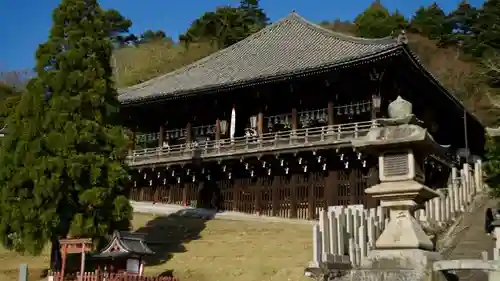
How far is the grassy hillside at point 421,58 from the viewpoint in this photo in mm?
54031

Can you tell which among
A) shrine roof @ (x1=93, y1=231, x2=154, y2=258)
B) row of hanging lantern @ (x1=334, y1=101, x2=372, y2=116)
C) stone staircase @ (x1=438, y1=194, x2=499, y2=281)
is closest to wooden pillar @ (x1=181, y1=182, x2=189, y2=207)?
row of hanging lantern @ (x1=334, y1=101, x2=372, y2=116)

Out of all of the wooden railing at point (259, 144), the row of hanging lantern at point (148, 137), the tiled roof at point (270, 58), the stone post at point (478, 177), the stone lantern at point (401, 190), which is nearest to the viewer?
the stone lantern at point (401, 190)

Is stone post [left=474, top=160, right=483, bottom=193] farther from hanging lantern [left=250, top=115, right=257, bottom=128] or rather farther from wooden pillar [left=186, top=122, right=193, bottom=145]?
wooden pillar [left=186, top=122, right=193, bottom=145]

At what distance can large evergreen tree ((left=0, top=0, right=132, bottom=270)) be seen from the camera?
1864 cm

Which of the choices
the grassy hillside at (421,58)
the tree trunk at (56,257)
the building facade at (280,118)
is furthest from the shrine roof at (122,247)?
the grassy hillside at (421,58)

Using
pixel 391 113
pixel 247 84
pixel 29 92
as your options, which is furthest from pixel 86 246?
pixel 247 84

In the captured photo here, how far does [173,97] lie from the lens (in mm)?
31016

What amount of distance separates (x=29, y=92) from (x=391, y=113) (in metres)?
14.2

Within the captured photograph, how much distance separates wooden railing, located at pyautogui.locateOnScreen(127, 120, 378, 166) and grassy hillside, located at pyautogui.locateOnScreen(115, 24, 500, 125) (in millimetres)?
22874

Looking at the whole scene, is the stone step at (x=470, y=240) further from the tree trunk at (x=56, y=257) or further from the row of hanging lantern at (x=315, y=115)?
the tree trunk at (x=56, y=257)

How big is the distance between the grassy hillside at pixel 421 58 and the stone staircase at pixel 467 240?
93.0 feet

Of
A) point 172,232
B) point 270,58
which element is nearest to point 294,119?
point 270,58

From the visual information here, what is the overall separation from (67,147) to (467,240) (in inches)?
465

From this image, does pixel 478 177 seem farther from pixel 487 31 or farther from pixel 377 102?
pixel 487 31
